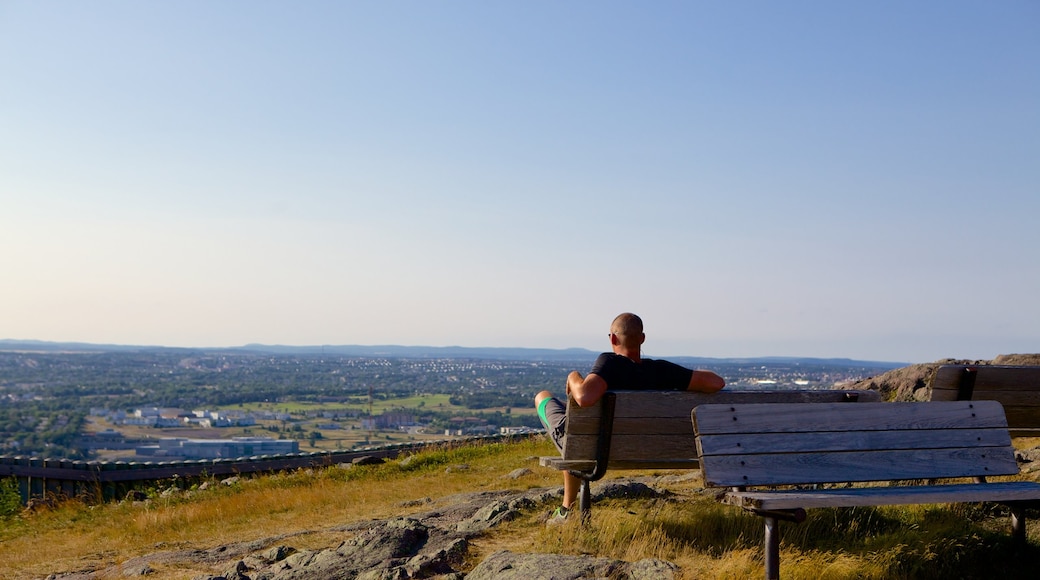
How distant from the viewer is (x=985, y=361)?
12.6 metres

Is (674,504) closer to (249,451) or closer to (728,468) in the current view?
(728,468)

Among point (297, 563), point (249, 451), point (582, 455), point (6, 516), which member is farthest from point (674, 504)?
point (249, 451)

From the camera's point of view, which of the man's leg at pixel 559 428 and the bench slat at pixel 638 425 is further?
the man's leg at pixel 559 428

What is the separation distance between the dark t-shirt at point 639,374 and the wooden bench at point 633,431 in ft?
0.69

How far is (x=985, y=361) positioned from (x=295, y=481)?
31.3ft

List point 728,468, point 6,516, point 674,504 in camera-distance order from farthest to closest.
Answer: point 6,516, point 674,504, point 728,468

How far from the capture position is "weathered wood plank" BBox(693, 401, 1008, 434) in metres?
4.49

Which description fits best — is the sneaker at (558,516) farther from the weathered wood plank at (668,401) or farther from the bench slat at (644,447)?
the weathered wood plank at (668,401)

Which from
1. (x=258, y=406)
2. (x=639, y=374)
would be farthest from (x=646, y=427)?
(x=258, y=406)

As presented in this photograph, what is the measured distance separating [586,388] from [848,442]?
4.70ft

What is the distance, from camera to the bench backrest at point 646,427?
17.6ft

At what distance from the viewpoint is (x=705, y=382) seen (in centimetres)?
571

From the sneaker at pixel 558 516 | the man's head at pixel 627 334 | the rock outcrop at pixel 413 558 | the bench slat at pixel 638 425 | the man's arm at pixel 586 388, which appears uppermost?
the man's head at pixel 627 334

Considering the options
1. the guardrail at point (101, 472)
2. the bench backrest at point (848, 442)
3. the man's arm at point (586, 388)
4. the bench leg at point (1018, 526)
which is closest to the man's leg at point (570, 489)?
the man's arm at point (586, 388)
